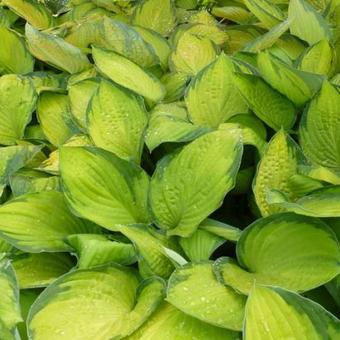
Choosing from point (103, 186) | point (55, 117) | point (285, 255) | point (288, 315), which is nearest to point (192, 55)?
point (55, 117)

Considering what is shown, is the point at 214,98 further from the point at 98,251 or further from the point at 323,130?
the point at 98,251

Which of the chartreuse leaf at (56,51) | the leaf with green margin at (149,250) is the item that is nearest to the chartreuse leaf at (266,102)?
the leaf with green margin at (149,250)

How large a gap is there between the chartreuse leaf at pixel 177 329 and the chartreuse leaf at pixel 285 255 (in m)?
0.05

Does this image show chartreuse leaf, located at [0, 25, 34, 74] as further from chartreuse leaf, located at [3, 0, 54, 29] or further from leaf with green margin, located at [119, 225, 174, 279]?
leaf with green margin, located at [119, 225, 174, 279]

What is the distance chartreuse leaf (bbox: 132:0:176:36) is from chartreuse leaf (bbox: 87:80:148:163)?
15.6 inches

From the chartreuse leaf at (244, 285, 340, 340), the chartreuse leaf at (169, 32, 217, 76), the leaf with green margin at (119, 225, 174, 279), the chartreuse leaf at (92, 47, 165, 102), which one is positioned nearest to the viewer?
the chartreuse leaf at (244, 285, 340, 340)

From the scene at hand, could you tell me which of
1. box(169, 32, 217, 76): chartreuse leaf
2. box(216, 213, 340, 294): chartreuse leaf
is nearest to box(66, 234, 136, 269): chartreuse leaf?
box(216, 213, 340, 294): chartreuse leaf

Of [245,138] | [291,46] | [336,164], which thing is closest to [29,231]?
[245,138]

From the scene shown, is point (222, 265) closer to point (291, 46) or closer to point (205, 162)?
point (205, 162)

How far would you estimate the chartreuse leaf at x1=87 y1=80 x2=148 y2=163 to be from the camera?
0.95 metres

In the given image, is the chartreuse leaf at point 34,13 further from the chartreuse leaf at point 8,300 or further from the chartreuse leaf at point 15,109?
the chartreuse leaf at point 8,300

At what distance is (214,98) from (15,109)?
0.36 meters

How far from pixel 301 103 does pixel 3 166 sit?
18.7 inches

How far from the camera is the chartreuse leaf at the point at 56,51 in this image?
1.12 meters
